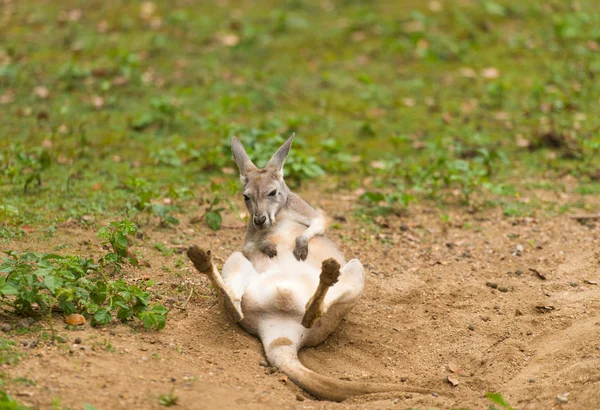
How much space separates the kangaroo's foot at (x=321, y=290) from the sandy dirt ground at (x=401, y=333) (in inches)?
10.3

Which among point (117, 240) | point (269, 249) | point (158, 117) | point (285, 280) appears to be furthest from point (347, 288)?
point (158, 117)

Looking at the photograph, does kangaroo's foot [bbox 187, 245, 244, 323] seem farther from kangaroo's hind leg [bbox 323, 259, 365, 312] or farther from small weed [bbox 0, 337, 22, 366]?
small weed [bbox 0, 337, 22, 366]

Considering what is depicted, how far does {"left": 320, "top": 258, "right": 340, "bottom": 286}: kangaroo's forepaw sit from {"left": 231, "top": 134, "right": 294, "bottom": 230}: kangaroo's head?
1008 millimetres

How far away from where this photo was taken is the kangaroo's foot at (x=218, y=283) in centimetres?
439

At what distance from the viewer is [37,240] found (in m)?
5.65

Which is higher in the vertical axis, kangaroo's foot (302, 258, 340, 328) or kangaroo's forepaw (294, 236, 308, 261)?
kangaroo's foot (302, 258, 340, 328)

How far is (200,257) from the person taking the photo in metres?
4.38

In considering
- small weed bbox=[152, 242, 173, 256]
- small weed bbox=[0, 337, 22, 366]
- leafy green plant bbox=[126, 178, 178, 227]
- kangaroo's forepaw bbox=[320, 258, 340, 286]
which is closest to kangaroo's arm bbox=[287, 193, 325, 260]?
kangaroo's forepaw bbox=[320, 258, 340, 286]

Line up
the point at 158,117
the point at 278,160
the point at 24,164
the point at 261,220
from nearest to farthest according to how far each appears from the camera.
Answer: the point at 261,220
the point at 278,160
the point at 24,164
the point at 158,117

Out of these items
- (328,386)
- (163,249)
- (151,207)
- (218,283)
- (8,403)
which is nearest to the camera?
(8,403)

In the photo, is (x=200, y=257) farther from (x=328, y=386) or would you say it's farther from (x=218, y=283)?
(x=328, y=386)

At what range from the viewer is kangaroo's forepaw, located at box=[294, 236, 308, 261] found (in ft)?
16.9

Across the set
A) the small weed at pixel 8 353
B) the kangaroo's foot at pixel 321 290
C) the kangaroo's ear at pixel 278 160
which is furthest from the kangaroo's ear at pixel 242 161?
the small weed at pixel 8 353

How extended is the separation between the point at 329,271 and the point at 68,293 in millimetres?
1424
